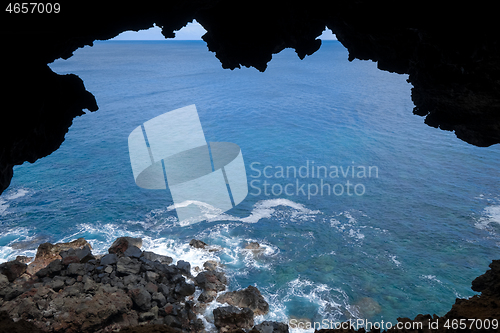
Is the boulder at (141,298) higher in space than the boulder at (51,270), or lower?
lower

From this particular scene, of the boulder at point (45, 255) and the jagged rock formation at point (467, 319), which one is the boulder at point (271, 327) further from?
the boulder at point (45, 255)

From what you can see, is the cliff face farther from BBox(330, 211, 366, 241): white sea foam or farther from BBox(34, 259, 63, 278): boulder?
BBox(330, 211, 366, 241): white sea foam

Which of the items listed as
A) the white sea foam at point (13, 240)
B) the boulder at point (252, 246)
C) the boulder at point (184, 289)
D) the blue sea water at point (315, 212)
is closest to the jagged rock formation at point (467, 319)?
the blue sea water at point (315, 212)

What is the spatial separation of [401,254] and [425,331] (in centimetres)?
2060

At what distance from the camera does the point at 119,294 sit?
1756 centimetres

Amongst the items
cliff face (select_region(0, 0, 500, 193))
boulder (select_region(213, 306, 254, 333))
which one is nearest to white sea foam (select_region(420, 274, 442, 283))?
boulder (select_region(213, 306, 254, 333))

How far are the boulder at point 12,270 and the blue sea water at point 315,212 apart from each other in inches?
218

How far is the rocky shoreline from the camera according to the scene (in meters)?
16.0

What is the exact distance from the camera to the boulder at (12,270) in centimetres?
1853

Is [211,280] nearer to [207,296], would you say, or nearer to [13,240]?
[207,296]

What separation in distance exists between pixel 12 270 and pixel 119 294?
645cm

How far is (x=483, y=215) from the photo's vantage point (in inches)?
1183

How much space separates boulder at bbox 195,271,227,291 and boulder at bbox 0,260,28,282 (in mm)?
9796

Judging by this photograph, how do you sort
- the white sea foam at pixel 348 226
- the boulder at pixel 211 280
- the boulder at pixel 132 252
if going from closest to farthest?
the boulder at pixel 211 280, the boulder at pixel 132 252, the white sea foam at pixel 348 226
